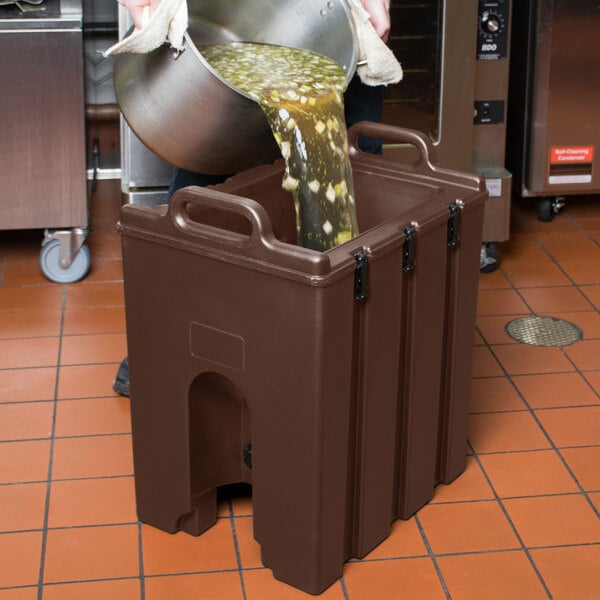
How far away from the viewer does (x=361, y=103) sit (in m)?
2.80

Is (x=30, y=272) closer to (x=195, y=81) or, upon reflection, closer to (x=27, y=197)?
(x=27, y=197)

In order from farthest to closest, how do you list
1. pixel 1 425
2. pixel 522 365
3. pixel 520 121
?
pixel 520 121
pixel 522 365
pixel 1 425

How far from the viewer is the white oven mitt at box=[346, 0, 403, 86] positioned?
2383mm

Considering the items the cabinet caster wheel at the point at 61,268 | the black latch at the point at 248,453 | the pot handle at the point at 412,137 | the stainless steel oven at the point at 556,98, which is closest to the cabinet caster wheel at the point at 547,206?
the stainless steel oven at the point at 556,98

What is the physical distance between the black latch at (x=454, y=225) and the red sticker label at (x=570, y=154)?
1.48 m

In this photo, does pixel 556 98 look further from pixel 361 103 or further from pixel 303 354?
pixel 303 354

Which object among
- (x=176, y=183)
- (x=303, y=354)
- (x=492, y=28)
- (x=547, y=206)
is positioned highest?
(x=492, y=28)

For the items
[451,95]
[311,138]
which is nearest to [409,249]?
[311,138]

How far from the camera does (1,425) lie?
2750mm

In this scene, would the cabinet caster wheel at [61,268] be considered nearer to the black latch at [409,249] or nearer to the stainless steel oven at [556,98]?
the stainless steel oven at [556,98]

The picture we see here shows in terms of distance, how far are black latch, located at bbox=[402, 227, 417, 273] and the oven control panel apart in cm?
140

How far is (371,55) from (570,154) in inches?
57.3

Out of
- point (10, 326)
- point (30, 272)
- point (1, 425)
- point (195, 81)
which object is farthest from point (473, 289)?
point (30, 272)

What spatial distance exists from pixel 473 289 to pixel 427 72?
3.71ft
